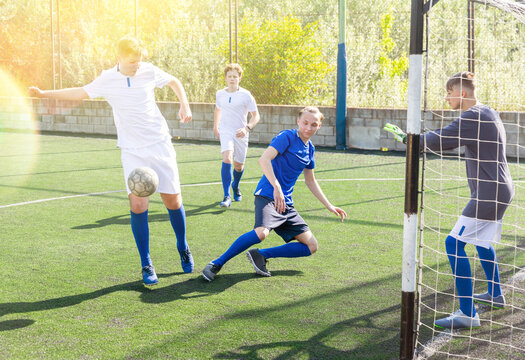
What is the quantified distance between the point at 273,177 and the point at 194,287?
3.69 ft

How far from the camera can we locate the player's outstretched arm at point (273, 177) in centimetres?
501

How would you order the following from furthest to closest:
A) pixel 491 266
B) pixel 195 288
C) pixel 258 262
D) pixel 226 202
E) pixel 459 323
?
pixel 226 202
pixel 258 262
pixel 195 288
pixel 491 266
pixel 459 323

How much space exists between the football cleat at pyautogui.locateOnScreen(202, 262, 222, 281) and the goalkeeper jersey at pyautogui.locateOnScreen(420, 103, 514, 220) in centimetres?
207

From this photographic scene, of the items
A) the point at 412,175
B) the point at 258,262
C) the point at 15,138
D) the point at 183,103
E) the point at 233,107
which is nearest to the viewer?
the point at 412,175

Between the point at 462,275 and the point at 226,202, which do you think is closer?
the point at 462,275

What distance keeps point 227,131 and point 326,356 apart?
224 inches

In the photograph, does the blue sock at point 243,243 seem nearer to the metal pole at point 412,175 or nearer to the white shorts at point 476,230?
the white shorts at point 476,230

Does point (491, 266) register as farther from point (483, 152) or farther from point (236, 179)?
point (236, 179)

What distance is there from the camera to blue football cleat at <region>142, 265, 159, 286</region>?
5.26m

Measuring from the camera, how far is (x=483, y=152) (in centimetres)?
438

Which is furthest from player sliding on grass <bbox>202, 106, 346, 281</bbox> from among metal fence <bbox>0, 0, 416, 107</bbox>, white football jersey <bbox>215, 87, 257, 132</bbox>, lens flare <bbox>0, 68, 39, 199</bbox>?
metal fence <bbox>0, 0, 416, 107</bbox>

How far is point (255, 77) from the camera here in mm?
18203

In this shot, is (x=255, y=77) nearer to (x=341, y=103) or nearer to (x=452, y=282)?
(x=341, y=103)

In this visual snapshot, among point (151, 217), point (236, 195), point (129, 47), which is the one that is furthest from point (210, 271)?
point (236, 195)
